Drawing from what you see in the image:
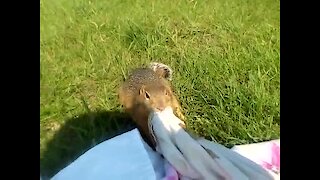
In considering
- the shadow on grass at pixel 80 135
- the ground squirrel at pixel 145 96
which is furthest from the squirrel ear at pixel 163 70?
the shadow on grass at pixel 80 135

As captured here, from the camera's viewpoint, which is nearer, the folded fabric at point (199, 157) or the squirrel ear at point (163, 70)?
the folded fabric at point (199, 157)

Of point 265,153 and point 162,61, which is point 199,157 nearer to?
point 265,153

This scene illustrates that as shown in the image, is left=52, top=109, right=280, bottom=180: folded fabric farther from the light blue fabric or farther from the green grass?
the green grass

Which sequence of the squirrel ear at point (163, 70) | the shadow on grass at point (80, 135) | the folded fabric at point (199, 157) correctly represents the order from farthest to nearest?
the squirrel ear at point (163, 70)
the shadow on grass at point (80, 135)
the folded fabric at point (199, 157)

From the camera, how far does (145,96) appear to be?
6.09 feet

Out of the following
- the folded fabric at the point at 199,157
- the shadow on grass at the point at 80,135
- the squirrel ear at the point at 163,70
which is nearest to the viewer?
the folded fabric at the point at 199,157

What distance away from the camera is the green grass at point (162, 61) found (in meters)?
1.90

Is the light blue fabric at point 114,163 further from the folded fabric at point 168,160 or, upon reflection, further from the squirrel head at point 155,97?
the squirrel head at point 155,97

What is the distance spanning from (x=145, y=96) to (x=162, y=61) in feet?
0.72

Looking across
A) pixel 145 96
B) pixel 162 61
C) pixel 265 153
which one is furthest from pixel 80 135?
pixel 265 153

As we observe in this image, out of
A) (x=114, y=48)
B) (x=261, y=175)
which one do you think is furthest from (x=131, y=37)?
(x=261, y=175)
